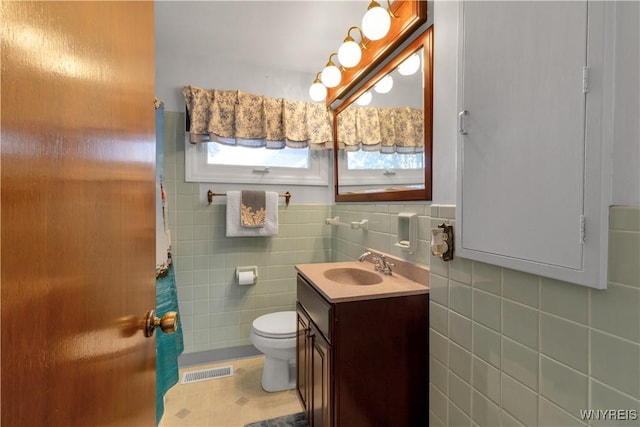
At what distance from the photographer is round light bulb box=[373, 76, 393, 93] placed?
5.26 ft

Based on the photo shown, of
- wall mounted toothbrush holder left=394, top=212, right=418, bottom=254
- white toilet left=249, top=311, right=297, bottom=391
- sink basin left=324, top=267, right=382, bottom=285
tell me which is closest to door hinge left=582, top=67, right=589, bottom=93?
wall mounted toothbrush holder left=394, top=212, right=418, bottom=254

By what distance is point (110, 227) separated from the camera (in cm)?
52

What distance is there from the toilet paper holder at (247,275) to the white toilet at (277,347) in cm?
35

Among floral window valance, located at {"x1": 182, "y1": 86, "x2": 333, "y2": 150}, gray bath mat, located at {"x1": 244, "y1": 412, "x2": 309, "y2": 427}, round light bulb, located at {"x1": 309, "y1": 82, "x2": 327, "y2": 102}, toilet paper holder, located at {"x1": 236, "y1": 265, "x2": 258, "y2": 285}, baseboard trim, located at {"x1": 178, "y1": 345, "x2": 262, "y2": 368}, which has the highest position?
round light bulb, located at {"x1": 309, "y1": 82, "x2": 327, "y2": 102}

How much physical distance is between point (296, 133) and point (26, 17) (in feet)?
6.72

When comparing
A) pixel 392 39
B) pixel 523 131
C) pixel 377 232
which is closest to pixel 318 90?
pixel 392 39

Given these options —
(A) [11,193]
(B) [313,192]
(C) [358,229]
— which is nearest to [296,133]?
(B) [313,192]

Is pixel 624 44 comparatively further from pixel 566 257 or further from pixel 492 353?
pixel 492 353

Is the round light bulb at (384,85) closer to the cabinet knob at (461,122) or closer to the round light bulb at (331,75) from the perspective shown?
the round light bulb at (331,75)

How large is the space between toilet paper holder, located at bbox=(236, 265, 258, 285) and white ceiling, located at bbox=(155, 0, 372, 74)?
1.62 meters

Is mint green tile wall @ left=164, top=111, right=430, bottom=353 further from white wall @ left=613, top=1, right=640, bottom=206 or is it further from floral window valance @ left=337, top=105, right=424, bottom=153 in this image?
white wall @ left=613, top=1, right=640, bottom=206

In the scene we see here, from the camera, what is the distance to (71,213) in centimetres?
40

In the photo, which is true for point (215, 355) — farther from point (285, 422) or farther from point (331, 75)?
point (331, 75)

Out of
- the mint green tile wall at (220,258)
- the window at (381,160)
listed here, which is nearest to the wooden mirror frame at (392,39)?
the window at (381,160)
